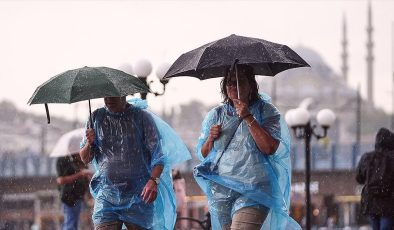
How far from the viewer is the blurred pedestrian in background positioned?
32.8 ft

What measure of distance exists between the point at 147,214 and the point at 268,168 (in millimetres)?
798

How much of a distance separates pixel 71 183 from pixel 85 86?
4.21 metres

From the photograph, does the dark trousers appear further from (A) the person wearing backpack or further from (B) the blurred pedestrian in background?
(B) the blurred pedestrian in background

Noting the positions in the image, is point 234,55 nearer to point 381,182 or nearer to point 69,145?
point 381,182

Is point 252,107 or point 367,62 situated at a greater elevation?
point 252,107

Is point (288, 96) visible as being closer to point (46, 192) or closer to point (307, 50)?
point (307, 50)

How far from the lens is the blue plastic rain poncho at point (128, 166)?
5.74 meters

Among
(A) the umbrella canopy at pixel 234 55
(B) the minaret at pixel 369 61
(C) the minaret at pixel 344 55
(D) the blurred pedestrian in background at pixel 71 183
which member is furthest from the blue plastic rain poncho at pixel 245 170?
(C) the minaret at pixel 344 55

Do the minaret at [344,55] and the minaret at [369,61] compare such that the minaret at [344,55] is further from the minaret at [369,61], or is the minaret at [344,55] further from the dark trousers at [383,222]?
the dark trousers at [383,222]

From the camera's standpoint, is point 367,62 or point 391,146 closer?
point 391,146

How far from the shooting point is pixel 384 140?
30.7ft

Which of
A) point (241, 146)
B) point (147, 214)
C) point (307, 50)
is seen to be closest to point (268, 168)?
point (241, 146)

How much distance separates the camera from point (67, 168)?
33.2 feet

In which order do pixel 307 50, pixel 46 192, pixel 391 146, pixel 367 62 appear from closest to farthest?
pixel 391 146, pixel 46 192, pixel 307 50, pixel 367 62
